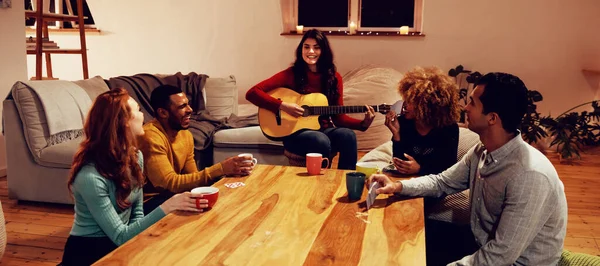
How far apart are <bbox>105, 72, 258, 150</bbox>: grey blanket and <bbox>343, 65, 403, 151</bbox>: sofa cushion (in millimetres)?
980

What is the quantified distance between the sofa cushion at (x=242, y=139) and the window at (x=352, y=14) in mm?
2168

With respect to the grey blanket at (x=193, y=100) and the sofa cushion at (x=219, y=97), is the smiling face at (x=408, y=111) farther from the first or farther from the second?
the sofa cushion at (x=219, y=97)

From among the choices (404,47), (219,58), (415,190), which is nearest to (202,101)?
(219,58)

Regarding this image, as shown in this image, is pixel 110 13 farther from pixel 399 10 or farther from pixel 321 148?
pixel 321 148

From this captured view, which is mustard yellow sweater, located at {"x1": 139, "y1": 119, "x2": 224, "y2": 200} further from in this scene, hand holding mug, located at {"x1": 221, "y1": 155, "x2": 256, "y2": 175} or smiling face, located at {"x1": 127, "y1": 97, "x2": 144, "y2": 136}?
smiling face, located at {"x1": 127, "y1": 97, "x2": 144, "y2": 136}

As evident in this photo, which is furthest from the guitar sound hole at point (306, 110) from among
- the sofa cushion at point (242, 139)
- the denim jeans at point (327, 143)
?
the sofa cushion at point (242, 139)

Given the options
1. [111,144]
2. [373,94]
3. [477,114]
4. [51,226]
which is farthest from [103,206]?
[373,94]

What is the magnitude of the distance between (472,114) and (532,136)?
3.75 metres

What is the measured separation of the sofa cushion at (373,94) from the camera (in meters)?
4.52

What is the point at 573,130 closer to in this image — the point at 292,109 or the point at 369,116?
the point at 369,116

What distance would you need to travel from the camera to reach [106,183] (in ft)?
5.14

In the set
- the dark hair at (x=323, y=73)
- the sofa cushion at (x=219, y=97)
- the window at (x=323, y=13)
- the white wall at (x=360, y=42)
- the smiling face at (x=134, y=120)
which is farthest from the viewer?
the window at (x=323, y=13)

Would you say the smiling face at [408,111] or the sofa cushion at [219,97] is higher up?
the smiling face at [408,111]

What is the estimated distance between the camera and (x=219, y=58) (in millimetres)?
5727
